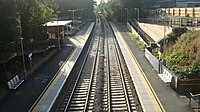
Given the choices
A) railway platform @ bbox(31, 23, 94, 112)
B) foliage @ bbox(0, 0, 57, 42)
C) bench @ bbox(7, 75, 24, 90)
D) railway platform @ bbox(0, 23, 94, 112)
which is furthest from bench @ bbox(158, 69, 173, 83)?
foliage @ bbox(0, 0, 57, 42)

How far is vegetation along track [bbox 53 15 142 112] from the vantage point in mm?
18969

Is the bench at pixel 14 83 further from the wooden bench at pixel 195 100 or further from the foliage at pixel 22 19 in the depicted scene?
the wooden bench at pixel 195 100

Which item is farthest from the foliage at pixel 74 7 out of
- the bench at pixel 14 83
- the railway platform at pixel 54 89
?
the bench at pixel 14 83

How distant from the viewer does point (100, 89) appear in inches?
902

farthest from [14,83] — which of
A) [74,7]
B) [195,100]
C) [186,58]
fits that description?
[74,7]

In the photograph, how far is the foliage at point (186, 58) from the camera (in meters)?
20.6

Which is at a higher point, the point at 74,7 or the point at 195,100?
the point at 74,7

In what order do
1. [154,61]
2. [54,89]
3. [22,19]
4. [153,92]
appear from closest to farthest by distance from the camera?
[153,92] < [54,89] < [154,61] < [22,19]

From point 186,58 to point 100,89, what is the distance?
7486mm

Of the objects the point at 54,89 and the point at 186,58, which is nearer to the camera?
the point at 54,89

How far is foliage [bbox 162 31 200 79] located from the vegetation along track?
361 centimetres

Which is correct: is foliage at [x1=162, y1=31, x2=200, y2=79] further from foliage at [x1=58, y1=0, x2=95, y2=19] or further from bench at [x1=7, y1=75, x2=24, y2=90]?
foliage at [x1=58, y1=0, x2=95, y2=19]

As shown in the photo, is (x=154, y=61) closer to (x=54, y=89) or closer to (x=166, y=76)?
(x=166, y=76)

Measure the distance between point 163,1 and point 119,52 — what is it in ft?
231
